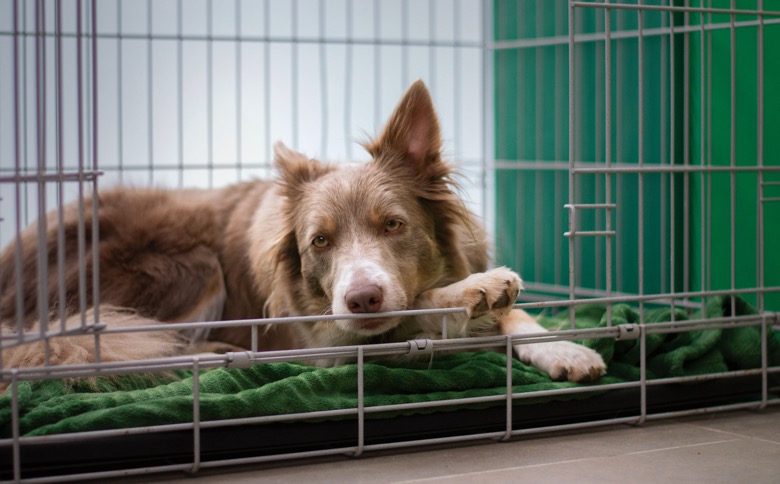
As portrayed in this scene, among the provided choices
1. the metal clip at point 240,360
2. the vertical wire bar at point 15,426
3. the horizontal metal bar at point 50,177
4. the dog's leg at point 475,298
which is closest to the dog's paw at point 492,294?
the dog's leg at point 475,298

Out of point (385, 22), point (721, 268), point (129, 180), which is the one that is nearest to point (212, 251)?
point (129, 180)

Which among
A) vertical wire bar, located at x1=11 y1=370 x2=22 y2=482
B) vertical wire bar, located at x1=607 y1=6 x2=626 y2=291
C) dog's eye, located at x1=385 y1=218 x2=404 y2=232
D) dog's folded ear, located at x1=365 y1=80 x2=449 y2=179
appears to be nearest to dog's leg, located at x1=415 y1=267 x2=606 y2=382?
dog's eye, located at x1=385 y1=218 x2=404 y2=232

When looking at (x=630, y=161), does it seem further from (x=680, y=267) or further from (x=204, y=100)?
(x=204, y=100)

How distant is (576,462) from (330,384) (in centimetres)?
62

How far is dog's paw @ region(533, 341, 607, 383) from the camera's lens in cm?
252

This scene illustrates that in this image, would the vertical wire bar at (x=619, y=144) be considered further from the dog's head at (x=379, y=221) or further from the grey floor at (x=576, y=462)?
the grey floor at (x=576, y=462)

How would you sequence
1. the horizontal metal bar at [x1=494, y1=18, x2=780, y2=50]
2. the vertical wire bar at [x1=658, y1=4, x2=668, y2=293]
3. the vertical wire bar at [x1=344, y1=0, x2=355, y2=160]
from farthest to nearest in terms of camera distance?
the vertical wire bar at [x1=344, y1=0, x2=355, y2=160]
the vertical wire bar at [x1=658, y1=4, x2=668, y2=293]
the horizontal metal bar at [x1=494, y1=18, x2=780, y2=50]

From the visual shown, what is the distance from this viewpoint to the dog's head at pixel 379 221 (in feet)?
8.77

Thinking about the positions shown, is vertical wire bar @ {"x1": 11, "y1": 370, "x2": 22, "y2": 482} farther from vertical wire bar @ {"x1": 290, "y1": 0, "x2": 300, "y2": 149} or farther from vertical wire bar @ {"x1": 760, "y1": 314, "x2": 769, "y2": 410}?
vertical wire bar @ {"x1": 290, "y1": 0, "x2": 300, "y2": 149}

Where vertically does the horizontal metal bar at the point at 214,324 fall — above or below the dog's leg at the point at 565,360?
above

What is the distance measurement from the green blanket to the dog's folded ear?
63 cm

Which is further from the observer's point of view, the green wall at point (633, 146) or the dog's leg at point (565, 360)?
the green wall at point (633, 146)

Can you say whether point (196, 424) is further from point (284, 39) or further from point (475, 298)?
point (284, 39)

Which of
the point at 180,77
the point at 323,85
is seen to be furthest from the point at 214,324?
the point at 323,85
